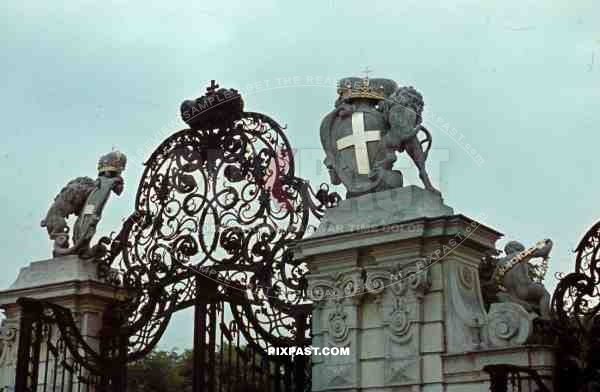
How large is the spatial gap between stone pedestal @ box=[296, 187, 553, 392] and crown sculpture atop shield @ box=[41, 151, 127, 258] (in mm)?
3352

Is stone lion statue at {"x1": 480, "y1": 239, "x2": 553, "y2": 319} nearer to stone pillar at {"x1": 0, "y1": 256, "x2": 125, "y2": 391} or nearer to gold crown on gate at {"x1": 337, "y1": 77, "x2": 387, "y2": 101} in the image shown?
gold crown on gate at {"x1": 337, "y1": 77, "x2": 387, "y2": 101}

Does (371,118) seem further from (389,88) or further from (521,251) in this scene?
(521,251)

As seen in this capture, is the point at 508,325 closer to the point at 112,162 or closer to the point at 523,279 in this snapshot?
the point at 523,279

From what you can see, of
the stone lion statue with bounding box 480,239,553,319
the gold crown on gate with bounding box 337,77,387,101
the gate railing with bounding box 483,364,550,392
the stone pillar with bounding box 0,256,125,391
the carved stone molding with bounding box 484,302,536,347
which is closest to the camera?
the gate railing with bounding box 483,364,550,392

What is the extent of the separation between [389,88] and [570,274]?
110 inches

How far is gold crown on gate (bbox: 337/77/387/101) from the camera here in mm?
10148

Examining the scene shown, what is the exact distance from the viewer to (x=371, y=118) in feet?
33.0

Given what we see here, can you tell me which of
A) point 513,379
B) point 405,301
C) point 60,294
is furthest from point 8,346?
point 513,379

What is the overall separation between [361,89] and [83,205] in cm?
407

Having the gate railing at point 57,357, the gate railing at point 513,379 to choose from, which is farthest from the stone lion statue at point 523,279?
the gate railing at point 57,357

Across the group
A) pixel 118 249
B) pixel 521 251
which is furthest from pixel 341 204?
pixel 118 249

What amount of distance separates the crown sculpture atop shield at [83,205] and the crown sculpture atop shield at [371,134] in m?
3.26

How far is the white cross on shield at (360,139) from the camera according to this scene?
9977 mm

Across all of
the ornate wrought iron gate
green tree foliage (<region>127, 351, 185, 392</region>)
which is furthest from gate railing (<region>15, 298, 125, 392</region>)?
green tree foliage (<region>127, 351, 185, 392</region>)
